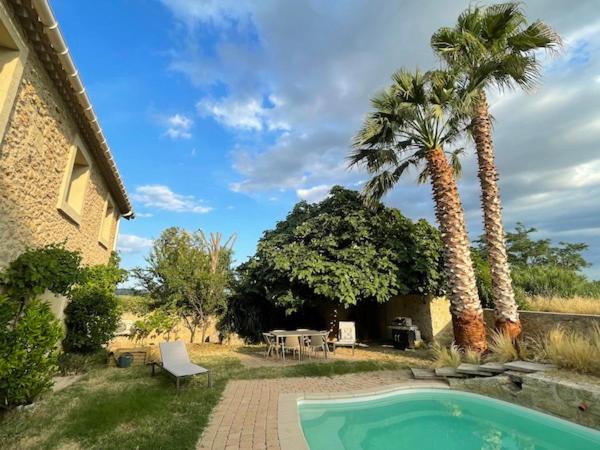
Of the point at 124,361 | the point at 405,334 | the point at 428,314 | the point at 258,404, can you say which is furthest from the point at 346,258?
the point at 124,361

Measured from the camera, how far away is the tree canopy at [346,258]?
39.1ft

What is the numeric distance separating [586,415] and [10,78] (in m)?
10.6

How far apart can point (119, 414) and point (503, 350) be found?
28.0 feet

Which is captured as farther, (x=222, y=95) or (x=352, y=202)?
(x=352, y=202)

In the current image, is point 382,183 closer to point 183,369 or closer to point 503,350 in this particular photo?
point 503,350

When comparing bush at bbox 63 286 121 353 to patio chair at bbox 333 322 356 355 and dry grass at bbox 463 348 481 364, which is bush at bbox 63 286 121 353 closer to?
patio chair at bbox 333 322 356 355

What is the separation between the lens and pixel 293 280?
41.8ft

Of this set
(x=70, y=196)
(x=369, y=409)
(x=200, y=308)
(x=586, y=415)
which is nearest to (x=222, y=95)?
(x=70, y=196)

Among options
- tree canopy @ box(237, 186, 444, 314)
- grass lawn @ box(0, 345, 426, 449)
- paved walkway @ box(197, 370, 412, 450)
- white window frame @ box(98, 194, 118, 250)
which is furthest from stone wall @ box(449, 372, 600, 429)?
white window frame @ box(98, 194, 118, 250)

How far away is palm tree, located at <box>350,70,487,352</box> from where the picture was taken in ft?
29.9

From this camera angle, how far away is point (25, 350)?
452 centimetres

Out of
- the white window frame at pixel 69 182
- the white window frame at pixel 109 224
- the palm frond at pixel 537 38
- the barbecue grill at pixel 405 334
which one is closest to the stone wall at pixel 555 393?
the barbecue grill at pixel 405 334

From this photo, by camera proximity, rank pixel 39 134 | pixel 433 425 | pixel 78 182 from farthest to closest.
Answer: pixel 78 182 < pixel 39 134 < pixel 433 425

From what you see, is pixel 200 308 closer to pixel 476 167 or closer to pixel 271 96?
pixel 271 96
